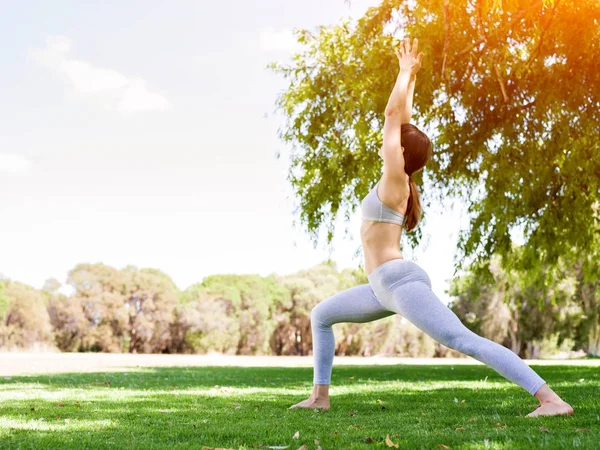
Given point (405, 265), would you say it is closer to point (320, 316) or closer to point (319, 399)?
point (320, 316)

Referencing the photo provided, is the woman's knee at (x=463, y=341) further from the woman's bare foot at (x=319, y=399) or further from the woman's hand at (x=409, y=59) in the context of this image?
the woman's hand at (x=409, y=59)

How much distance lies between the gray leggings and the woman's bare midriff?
0.19 feet

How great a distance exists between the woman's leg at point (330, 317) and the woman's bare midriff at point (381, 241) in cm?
40

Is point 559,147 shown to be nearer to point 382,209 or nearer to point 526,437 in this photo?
point 382,209

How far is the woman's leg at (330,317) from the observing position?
500cm

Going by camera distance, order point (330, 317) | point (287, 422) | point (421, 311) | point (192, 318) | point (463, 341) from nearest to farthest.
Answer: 1. point (463, 341)
2. point (421, 311)
3. point (287, 422)
4. point (330, 317)
5. point (192, 318)

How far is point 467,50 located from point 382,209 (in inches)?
279

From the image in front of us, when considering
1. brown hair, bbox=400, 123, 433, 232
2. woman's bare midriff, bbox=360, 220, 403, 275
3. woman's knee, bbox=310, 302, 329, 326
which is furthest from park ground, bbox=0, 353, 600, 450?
brown hair, bbox=400, 123, 433, 232

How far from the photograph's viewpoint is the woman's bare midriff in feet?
15.3

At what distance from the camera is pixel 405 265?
461cm

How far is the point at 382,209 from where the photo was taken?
464 centimetres

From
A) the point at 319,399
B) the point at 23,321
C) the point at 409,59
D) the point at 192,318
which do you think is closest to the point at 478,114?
the point at 409,59

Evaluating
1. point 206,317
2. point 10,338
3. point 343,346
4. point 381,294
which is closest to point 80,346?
point 10,338

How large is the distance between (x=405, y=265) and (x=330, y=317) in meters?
0.96
